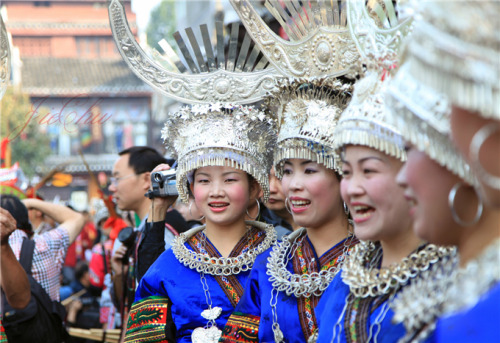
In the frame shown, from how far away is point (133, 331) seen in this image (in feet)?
11.9

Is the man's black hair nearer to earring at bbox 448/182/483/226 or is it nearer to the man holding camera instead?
the man holding camera

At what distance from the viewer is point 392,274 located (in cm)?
222

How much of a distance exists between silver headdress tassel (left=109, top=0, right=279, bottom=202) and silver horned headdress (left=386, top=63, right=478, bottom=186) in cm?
190

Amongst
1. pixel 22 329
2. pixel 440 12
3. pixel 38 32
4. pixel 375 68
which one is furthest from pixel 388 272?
pixel 38 32

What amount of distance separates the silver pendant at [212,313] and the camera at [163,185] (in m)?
0.95

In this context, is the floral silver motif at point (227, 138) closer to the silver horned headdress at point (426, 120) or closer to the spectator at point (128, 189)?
the spectator at point (128, 189)

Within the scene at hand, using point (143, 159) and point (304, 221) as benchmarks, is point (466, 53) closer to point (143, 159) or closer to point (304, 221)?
point (304, 221)

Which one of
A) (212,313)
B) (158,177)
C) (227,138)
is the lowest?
(212,313)

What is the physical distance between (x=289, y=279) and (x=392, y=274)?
0.88 metres

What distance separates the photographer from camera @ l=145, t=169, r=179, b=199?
420 cm

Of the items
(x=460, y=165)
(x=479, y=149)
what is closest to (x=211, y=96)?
(x=460, y=165)

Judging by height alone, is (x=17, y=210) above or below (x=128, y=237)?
above

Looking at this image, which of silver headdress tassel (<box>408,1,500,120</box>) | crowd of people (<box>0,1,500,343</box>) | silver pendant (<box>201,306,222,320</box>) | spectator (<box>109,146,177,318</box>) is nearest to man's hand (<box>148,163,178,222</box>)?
A: crowd of people (<box>0,1,500,343</box>)

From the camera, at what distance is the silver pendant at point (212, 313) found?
11.3 feet
